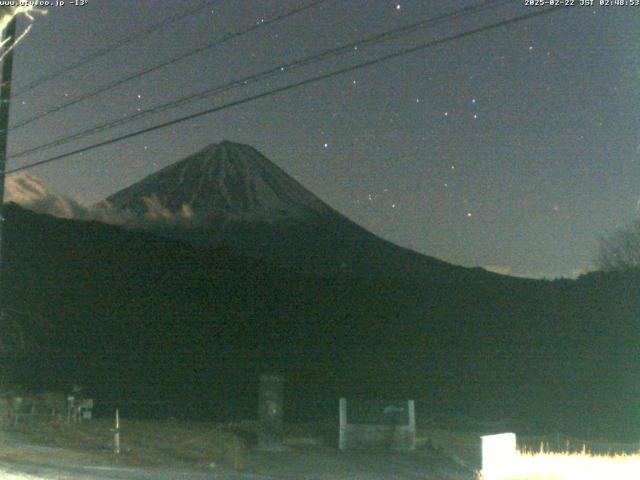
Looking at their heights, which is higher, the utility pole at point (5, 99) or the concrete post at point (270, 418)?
the utility pole at point (5, 99)

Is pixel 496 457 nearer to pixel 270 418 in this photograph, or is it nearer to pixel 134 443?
pixel 270 418

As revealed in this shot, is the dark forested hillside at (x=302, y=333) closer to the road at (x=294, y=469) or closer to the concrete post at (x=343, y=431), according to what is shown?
the concrete post at (x=343, y=431)

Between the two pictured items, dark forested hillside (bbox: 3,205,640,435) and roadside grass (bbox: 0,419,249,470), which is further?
dark forested hillside (bbox: 3,205,640,435)

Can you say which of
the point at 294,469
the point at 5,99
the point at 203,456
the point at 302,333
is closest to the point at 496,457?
the point at 294,469

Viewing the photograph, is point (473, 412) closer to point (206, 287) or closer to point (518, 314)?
Result: point (518, 314)

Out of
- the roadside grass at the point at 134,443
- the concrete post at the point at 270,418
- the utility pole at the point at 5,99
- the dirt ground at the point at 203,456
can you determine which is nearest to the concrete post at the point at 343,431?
the dirt ground at the point at 203,456

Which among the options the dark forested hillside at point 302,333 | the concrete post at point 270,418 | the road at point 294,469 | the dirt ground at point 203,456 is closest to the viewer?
the road at point 294,469

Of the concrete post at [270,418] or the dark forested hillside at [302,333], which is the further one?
the dark forested hillside at [302,333]

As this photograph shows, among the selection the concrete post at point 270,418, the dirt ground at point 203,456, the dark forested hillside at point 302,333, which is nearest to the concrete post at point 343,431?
the dirt ground at point 203,456

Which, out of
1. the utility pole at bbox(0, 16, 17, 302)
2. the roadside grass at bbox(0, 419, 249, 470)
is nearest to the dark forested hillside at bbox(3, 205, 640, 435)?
the roadside grass at bbox(0, 419, 249, 470)

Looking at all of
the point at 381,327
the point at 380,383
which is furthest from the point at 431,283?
the point at 380,383

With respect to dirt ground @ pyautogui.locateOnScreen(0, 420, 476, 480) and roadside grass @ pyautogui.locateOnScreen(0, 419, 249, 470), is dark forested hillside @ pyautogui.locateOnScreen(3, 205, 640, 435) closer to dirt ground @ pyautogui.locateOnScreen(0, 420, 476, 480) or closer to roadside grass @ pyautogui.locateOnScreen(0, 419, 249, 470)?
roadside grass @ pyautogui.locateOnScreen(0, 419, 249, 470)

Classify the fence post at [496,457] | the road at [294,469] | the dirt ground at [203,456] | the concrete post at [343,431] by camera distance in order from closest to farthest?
1. the road at [294,469]
2. the dirt ground at [203,456]
3. the fence post at [496,457]
4. the concrete post at [343,431]

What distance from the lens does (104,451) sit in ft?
52.3
